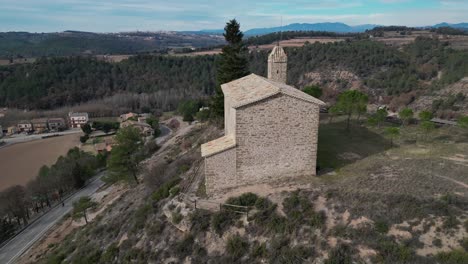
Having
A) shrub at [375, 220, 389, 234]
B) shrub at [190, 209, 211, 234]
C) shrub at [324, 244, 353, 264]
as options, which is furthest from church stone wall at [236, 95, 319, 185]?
shrub at [324, 244, 353, 264]

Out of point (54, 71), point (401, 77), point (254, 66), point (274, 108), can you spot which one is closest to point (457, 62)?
point (401, 77)

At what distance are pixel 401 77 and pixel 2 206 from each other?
221 feet

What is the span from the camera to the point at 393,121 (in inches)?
1253

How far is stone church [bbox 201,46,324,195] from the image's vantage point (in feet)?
52.1

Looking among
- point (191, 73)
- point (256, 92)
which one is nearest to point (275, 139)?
point (256, 92)

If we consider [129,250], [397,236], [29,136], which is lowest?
[29,136]

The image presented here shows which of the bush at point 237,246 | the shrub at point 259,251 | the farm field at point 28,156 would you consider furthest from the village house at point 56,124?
the shrub at point 259,251

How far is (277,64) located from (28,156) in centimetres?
5012

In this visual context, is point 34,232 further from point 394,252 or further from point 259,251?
point 394,252

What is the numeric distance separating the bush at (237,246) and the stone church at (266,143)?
343cm

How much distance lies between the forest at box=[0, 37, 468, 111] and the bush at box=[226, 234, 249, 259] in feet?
184

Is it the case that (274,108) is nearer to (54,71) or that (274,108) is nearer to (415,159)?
(415,159)

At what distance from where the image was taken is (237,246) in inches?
523

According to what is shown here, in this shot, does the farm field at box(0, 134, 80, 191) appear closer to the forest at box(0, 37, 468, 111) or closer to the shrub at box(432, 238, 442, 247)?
the forest at box(0, 37, 468, 111)
